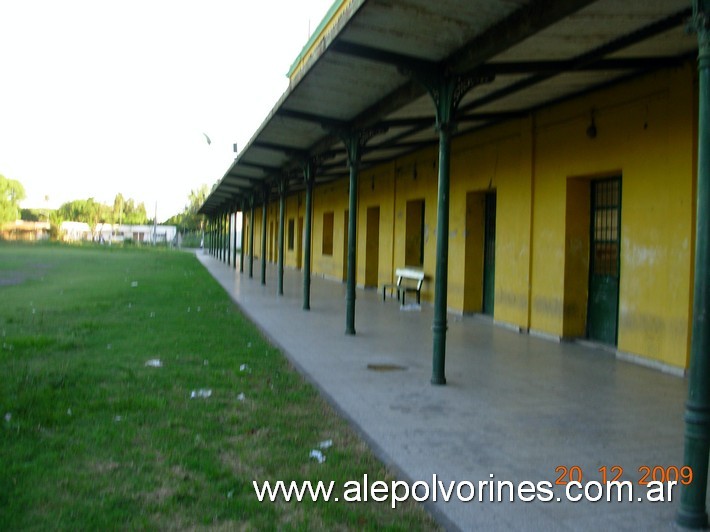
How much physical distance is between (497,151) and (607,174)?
2666 millimetres

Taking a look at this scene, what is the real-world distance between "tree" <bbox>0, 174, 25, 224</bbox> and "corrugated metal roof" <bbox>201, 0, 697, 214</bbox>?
84540 mm

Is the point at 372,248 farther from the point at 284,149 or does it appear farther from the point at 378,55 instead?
the point at 378,55

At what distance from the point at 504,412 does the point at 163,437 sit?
2.76 metres

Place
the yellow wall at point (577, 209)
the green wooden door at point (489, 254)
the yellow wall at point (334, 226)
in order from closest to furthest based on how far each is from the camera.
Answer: the yellow wall at point (577, 209), the green wooden door at point (489, 254), the yellow wall at point (334, 226)

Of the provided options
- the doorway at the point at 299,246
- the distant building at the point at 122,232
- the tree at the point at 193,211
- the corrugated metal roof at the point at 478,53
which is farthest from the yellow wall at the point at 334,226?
the distant building at the point at 122,232

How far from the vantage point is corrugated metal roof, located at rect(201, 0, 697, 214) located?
5516mm

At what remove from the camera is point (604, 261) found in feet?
29.8

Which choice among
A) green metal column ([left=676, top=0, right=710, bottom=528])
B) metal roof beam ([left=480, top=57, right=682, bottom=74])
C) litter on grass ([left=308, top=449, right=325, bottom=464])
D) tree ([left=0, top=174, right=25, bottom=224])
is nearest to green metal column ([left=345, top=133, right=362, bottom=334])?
metal roof beam ([left=480, top=57, right=682, bottom=74])

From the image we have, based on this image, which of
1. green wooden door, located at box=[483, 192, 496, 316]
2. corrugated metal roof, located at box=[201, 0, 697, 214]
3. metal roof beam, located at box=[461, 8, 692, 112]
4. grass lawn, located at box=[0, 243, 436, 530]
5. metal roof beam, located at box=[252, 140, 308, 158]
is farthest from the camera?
metal roof beam, located at box=[252, 140, 308, 158]

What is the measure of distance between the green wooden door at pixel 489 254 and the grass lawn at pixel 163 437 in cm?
473

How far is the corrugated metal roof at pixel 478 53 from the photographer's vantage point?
217 inches

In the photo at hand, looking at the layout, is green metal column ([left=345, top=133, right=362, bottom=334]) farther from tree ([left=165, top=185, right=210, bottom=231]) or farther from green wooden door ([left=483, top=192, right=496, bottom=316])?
tree ([left=165, top=185, right=210, bottom=231])

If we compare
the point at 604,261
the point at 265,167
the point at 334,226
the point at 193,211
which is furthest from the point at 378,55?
the point at 193,211

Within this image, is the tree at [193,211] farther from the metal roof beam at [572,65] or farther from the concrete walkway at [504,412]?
the metal roof beam at [572,65]
